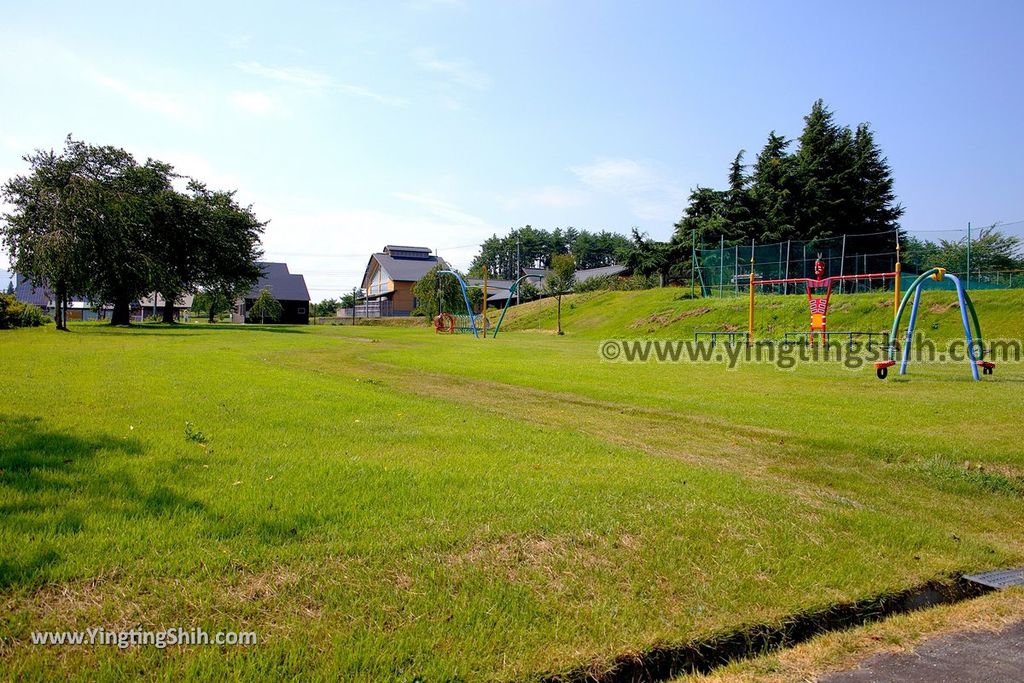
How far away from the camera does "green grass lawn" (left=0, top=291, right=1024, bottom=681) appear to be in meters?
3.03

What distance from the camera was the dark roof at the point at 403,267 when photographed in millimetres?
80688

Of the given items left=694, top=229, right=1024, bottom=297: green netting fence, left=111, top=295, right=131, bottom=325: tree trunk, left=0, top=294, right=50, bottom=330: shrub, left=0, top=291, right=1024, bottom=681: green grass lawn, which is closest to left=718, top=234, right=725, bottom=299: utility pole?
left=694, top=229, right=1024, bottom=297: green netting fence

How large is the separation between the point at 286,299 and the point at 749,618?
76797 mm

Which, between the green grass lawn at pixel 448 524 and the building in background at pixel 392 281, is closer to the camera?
the green grass lawn at pixel 448 524

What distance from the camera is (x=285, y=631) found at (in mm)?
2998

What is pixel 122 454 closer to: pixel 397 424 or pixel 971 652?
pixel 397 424

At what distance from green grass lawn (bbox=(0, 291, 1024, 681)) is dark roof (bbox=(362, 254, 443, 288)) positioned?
237 feet

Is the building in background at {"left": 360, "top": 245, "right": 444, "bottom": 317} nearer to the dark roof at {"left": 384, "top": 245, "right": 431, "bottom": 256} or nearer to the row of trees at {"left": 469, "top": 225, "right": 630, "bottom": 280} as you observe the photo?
the dark roof at {"left": 384, "top": 245, "right": 431, "bottom": 256}

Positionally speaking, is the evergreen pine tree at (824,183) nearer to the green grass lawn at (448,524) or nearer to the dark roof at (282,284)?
the green grass lawn at (448,524)

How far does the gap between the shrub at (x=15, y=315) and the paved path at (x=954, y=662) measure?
138 feet

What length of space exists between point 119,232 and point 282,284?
143 ft

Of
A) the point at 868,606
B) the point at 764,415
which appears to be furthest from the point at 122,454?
the point at 764,415

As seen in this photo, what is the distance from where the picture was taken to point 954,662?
3193 millimetres

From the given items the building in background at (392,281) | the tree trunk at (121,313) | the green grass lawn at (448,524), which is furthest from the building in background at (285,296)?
the green grass lawn at (448,524)
